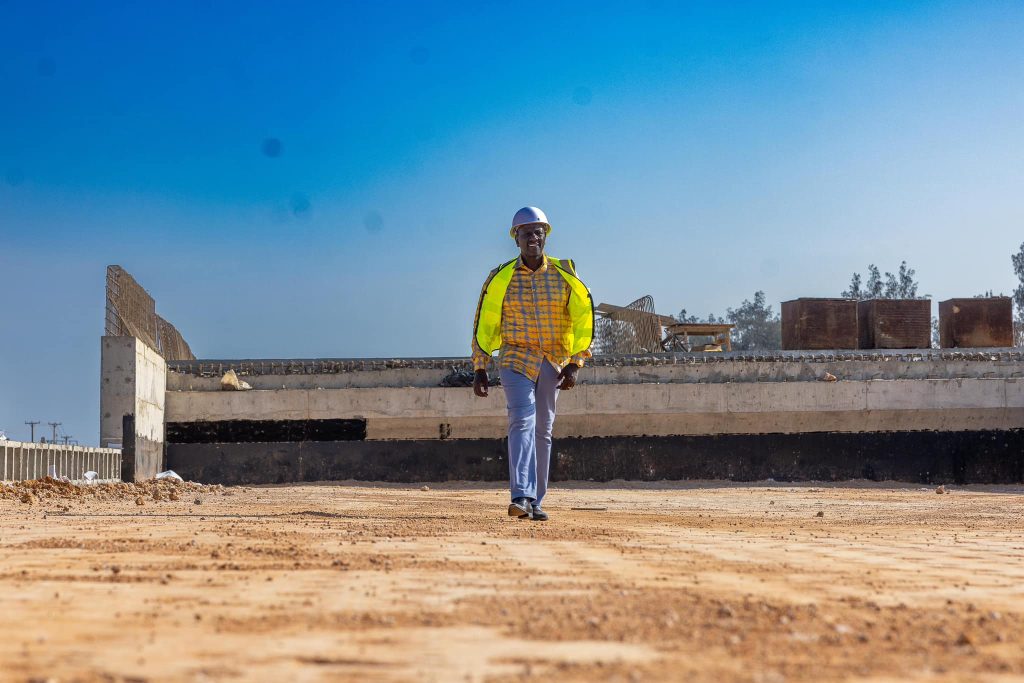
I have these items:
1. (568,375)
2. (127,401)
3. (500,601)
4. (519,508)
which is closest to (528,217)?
(568,375)

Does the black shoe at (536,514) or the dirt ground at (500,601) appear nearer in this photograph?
the dirt ground at (500,601)

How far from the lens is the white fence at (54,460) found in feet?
43.6

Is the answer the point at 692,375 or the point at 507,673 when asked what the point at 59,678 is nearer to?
the point at 507,673

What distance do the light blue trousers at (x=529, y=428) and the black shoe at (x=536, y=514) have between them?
0.05 m

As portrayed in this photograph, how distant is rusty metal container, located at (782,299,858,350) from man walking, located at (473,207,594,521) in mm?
14848

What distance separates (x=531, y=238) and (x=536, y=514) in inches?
74.3

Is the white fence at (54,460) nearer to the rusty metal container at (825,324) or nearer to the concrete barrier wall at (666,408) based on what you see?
the concrete barrier wall at (666,408)

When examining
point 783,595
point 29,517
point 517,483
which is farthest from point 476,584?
point 29,517

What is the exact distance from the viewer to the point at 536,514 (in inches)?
300

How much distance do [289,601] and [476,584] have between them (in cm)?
70

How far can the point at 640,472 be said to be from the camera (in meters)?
16.9

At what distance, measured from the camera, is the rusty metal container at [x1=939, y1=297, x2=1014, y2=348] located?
882 inches

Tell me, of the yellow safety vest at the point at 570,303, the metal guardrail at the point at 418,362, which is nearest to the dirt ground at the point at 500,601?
the yellow safety vest at the point at 570,303

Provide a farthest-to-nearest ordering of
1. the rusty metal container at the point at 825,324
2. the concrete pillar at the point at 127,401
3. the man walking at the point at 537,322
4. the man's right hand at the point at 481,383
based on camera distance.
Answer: the rusty metal container at the point at 825,324
the concrete pillar at the point at 127,401
the man's right hand at the point at 481,383
the man walking at the point at 537,322
